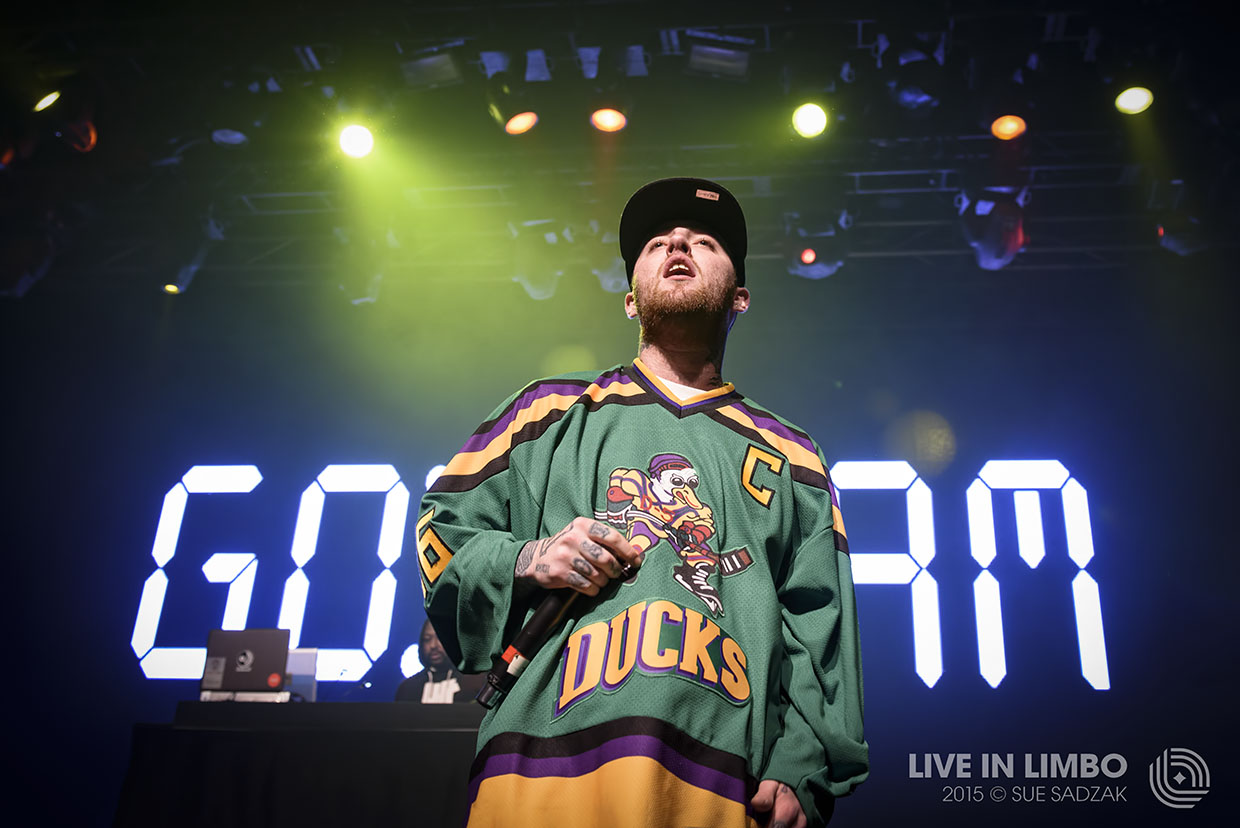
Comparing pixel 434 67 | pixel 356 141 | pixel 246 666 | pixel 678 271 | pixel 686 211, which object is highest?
pixel 434 67

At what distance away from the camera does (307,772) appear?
2.80 m

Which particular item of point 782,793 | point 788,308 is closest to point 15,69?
point 788,308

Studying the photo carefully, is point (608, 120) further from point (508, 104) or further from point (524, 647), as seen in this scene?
point (524, 647)

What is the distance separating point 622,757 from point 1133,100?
17.5 feet

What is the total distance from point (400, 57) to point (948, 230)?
4.30 meters

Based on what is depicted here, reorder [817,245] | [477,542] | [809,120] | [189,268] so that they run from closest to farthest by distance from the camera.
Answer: [477,542]
[809,120]
[817,245]
[189,268]

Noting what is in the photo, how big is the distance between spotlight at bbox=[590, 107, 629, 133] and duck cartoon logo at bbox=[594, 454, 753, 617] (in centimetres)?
410

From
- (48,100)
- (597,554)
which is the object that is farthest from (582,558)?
(48,100)

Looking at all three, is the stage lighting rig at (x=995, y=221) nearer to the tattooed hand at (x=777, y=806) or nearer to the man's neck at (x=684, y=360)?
the man's neck at (x=684, y=360)

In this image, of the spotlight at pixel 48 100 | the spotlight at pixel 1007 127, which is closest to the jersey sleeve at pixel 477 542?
the spotlight at pixel 1007 127

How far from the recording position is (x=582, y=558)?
3.99 ft

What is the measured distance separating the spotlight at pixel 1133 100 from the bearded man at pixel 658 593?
4.35 m

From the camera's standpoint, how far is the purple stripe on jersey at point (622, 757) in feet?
3.67

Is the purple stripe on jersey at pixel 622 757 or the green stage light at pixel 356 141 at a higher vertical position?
the green stage light at pixel 356 141
